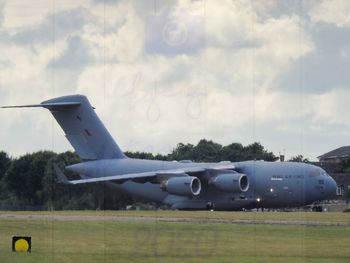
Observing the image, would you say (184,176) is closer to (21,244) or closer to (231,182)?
(231,182)

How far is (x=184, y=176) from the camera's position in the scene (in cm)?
6825

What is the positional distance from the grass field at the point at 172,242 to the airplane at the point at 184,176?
25.1m

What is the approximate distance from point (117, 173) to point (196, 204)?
19.8ft

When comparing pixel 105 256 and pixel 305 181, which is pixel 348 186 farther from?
A: pixel 105 256

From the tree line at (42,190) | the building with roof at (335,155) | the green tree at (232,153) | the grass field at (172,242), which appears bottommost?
the grass field at (172,242)

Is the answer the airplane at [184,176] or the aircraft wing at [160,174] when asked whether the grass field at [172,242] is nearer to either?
the aircraft wing at [160,174]

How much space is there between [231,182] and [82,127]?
519 inches

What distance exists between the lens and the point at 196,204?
230 ft

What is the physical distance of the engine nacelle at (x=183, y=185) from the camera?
66.8 meters

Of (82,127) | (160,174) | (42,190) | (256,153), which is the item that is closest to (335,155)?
(256,153)

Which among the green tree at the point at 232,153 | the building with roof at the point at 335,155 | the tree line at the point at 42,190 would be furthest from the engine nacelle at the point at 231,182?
the building with roof at the point at 335,155

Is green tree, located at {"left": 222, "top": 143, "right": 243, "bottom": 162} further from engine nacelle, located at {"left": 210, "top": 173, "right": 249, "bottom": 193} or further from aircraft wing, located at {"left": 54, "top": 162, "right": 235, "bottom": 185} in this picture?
engine nacelle, located at {"left": 210, "top": 173, "right": 249, "bottom": 193}

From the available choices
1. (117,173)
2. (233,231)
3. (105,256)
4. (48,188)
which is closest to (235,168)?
(117,173)

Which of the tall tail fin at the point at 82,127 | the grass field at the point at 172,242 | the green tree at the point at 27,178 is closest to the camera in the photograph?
the grass field at the point at 172,242
